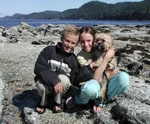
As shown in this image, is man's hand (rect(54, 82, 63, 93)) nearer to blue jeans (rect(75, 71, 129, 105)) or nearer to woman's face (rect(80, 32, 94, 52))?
blue jeans (rect(75, 71, 129, 105))

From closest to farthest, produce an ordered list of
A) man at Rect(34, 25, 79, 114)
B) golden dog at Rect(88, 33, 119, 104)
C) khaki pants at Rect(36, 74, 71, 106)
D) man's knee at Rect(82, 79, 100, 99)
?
man's knee at Rect(82, 79, 100, 99), golden dog at Rect(88, 33, 119, 104), man at Rect(34, 25, 79, 114), khaki pants at Rect(36, 74, 71, 106)

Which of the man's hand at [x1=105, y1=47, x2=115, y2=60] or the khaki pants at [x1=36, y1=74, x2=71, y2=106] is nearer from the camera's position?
the man's hand at [x1=105, y1=47, x2=115, y2=60]

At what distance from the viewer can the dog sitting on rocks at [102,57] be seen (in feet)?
20.5

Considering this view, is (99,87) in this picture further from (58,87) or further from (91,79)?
(58,87)

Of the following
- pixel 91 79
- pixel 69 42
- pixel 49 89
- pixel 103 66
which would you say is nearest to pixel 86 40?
pixel 69 42

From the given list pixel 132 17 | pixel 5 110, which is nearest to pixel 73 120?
pixel 5 110

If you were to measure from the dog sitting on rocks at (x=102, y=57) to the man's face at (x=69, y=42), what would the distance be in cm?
48

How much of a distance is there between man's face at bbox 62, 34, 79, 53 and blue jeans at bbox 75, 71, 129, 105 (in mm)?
947

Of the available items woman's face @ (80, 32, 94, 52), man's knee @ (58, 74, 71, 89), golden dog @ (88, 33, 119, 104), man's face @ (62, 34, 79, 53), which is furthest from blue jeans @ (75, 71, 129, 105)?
man's face @ (62, 34, 79, 53)

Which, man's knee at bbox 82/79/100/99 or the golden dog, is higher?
the golden dog

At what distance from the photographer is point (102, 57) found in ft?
21.1

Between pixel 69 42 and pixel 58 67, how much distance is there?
2.18ft

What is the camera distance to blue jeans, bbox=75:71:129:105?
20.3ft

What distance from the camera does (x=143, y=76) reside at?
11.6 m
